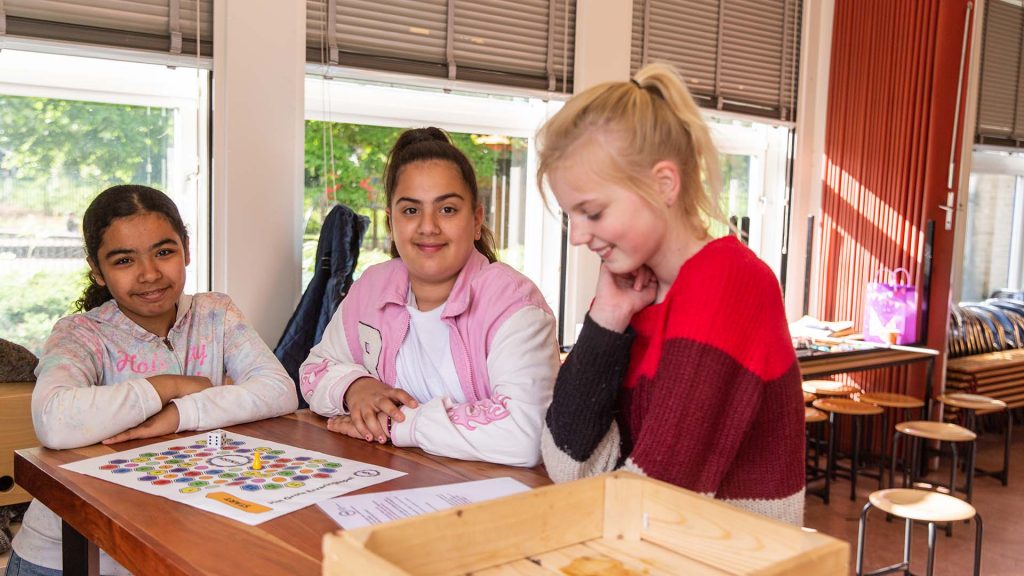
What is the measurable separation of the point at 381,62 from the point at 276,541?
257 cm

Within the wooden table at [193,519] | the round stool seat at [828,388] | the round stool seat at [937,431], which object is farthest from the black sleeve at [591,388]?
the round stool seat at [828,388]

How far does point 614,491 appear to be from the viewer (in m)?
0.91

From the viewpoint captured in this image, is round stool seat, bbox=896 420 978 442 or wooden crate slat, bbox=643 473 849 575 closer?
wooden crate slat, bbox=643 473 849 575

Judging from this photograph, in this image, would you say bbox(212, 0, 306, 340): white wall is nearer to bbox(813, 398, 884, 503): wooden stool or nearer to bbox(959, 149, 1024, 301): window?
bbox(813, 398, 884, 503): wooden stool

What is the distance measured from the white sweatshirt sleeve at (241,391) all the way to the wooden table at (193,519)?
37mm

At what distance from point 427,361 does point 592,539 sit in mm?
844

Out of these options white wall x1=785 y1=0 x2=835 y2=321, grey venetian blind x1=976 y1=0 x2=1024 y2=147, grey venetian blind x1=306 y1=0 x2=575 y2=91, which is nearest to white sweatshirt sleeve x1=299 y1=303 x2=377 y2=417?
grey venetian blind x1=306 y1=0 x2=575 y2=91

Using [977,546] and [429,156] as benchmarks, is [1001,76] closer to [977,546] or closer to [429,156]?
[977,546]

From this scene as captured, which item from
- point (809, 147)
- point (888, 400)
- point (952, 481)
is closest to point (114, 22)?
point (809, 147)

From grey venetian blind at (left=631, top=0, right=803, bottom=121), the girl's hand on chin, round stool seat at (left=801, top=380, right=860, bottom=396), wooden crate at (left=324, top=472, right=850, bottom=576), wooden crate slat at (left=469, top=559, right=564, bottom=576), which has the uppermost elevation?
grey venetian blind at (left=631, top=0, right=803, bottom=121)

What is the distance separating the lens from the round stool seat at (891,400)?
4535 mm

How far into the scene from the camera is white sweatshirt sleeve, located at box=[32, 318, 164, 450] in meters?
1.47

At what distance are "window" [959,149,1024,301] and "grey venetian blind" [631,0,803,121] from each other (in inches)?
90.6

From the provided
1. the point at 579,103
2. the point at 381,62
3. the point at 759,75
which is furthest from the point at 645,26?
the point at 579,103
